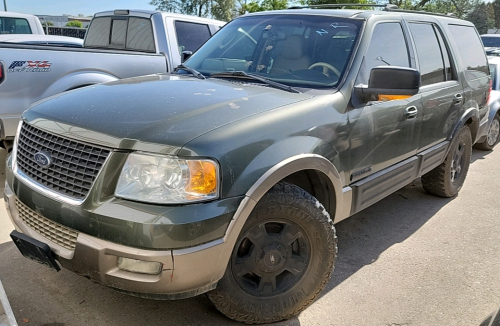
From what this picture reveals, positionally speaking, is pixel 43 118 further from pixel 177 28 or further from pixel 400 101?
pixel 177 28

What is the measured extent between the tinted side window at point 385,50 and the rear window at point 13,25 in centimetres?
822

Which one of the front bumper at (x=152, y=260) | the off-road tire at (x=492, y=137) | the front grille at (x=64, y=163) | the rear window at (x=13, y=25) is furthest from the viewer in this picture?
the rear window at (x=13, y=25)

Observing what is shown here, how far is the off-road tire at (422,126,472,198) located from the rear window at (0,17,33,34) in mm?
8353

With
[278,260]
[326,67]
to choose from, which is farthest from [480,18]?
[278,260]

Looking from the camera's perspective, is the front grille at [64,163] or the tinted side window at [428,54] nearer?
the front grille at [64,163]

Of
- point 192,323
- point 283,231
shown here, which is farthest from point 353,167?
point 192,323

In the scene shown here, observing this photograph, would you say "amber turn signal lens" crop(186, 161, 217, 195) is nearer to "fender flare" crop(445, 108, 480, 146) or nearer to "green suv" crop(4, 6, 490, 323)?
"green suv" crop(4, 6, 490, 323)

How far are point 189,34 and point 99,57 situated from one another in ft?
5.92

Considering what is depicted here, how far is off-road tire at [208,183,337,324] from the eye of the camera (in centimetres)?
270

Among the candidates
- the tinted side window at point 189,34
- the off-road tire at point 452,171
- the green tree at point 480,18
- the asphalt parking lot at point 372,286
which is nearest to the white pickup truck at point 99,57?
the tinted side window at point 189,34

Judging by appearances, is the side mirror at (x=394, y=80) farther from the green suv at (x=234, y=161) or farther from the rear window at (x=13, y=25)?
the rear window at (x=13, y=25)

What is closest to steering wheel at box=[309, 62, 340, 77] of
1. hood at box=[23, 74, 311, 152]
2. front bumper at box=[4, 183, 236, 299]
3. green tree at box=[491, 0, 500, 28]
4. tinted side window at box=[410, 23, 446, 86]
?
hood at box=[23, 74, 311, 152]

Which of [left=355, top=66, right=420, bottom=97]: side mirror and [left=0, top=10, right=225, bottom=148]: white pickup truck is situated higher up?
[left=355, top=66, right=420, bottom=97]: side mirror

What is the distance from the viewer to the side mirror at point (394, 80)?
320cm
